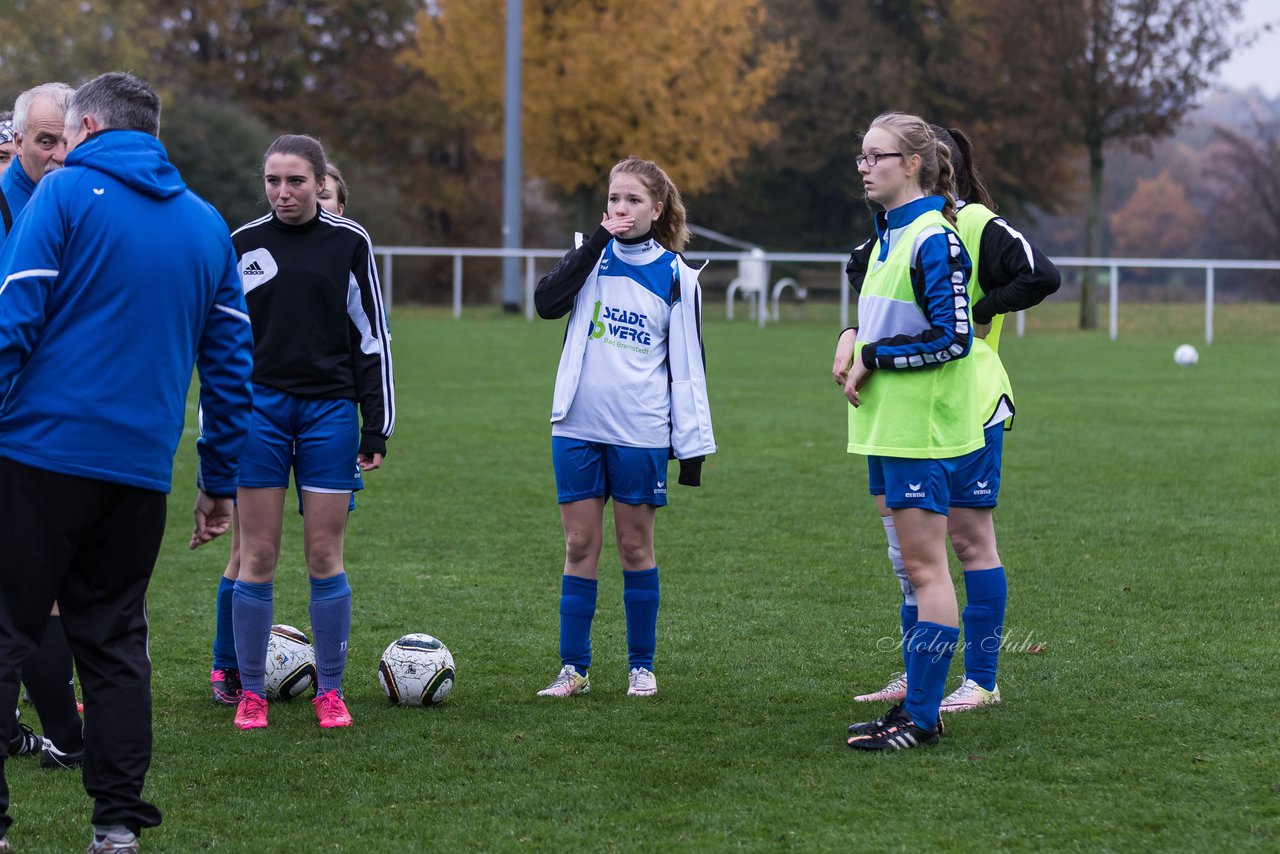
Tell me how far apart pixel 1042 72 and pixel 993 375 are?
28519mm

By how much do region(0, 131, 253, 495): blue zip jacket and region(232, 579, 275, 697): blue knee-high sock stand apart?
1.43 m

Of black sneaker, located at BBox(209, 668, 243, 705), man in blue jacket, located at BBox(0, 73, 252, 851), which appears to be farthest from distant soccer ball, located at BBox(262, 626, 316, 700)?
man in blue jacket, located at BBox(0, 73, 252, 851)

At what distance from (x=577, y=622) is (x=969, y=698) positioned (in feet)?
4.63

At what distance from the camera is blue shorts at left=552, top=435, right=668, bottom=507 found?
17.6 feet

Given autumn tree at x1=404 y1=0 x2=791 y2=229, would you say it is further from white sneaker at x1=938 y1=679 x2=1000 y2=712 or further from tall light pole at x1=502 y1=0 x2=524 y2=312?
white sneaker at x1=938 y1=679 x2=1000 y2=712

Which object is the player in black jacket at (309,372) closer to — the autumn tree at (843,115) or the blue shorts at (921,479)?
the blue shorts at (921,479)

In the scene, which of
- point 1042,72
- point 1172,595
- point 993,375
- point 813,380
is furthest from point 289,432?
point 1042,72

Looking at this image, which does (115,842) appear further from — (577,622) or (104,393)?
(577,622)

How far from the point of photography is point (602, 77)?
34.6 meters

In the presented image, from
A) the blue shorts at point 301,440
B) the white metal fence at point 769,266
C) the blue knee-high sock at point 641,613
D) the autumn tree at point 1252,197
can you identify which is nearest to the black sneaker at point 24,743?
the blue shorts at point 301,440

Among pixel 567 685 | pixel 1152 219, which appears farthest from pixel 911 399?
pixel 1152 219

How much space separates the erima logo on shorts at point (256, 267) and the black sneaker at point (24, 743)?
5.12 feet

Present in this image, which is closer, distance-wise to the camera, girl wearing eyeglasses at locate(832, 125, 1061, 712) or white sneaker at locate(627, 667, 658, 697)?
girl wearing eyeglasses at locate(832, 125, 1061, 712)

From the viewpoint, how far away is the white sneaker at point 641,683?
5441 millimetres
